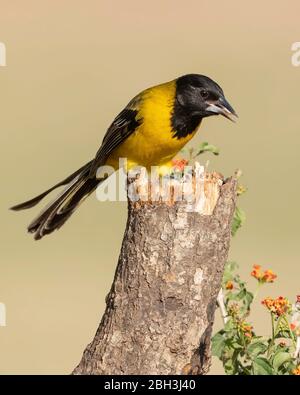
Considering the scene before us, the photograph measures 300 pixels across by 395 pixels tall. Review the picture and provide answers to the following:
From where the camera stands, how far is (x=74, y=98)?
19.5 meters

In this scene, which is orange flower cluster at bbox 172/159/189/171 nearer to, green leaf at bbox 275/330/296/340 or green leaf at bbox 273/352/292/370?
green leaf at bbox 275/330/296/340

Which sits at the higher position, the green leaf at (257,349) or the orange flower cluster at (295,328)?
the orange flower cluster at (295,328)

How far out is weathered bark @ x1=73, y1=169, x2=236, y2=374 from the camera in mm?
5836

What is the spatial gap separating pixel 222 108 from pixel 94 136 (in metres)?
9.77

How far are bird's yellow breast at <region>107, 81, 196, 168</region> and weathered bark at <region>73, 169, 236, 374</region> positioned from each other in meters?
1.86

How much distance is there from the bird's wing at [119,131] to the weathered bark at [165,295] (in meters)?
2.04

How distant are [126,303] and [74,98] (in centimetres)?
1383

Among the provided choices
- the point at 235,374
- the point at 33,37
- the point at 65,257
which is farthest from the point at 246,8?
the point at 235,374

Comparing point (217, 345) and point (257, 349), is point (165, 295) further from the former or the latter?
point (257, 349)

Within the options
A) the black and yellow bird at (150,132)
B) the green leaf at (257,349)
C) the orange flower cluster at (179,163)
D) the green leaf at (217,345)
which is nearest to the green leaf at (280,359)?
the green leaf at (257,349)

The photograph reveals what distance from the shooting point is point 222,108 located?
25.6 ft

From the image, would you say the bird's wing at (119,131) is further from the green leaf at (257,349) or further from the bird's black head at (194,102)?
the green leaf at (257,349)

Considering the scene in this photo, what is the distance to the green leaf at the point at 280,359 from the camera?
5848mm
